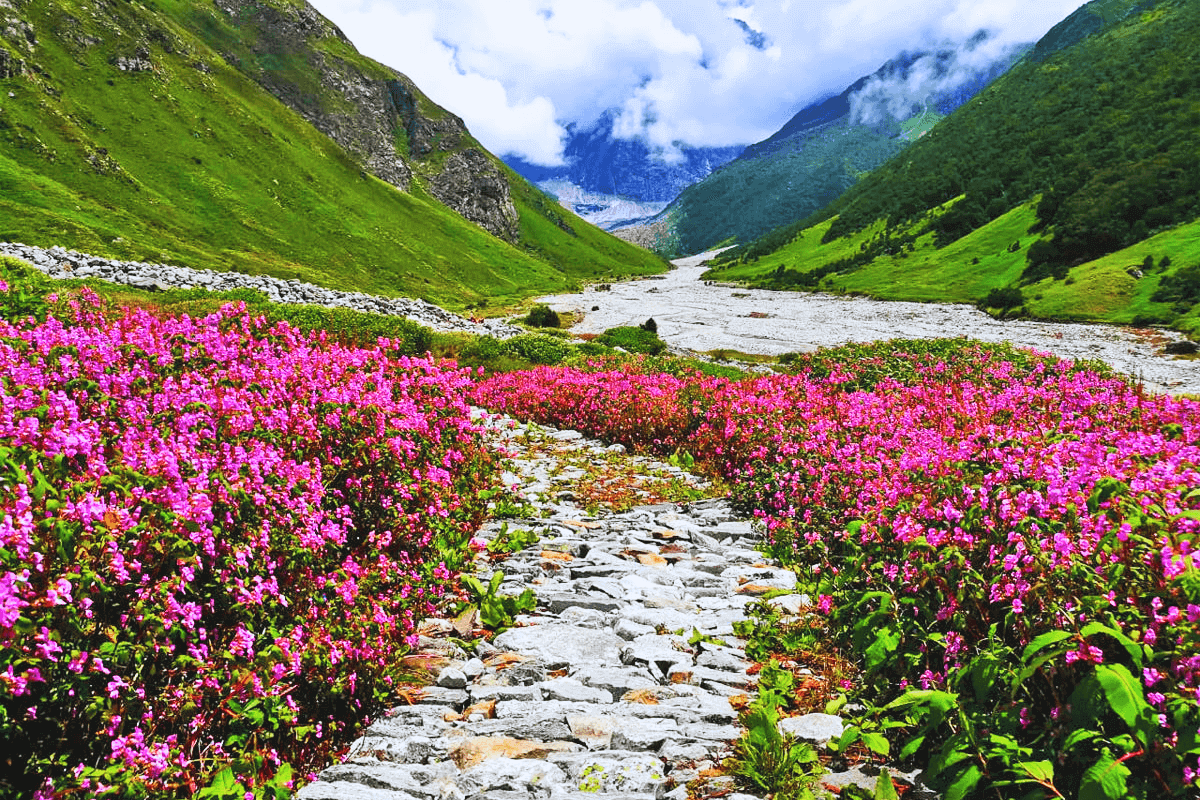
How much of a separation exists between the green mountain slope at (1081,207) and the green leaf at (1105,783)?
240 feet

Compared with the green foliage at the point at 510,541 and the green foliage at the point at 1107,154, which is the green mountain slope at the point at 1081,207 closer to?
the green foliage at the point at 1107,154

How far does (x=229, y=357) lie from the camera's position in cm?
805

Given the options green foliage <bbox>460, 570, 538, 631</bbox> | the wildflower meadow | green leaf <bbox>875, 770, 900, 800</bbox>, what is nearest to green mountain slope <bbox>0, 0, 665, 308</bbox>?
the wildflower meadow

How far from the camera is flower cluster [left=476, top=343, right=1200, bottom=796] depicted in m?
3.31

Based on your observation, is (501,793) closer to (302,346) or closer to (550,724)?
(550,724)

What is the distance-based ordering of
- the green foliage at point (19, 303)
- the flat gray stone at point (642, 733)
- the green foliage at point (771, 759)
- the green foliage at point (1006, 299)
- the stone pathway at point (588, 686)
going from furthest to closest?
1. the green foliage at point (1006, 299)
2. the green foliage at point (19, 303)
3. the flat gray stone at point (642, 733)
4. the stone pathway at point (588, 686)
5. the green foliage at point (771, 759)

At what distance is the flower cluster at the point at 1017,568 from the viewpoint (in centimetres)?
331

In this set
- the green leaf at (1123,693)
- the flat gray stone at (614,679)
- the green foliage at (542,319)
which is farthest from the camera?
the green foliage at (542,319)

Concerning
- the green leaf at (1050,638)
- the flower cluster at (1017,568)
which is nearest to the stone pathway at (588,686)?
the flower cluster at (1017,568)

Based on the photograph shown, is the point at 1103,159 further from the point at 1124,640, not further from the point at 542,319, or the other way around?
the point at 1124,640

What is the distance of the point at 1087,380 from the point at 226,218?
353ft

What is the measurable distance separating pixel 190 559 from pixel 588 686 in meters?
3.31

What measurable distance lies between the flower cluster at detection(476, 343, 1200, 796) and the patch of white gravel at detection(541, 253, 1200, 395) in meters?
23.4

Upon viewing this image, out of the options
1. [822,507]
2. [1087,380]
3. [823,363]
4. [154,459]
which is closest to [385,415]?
[154,459]
